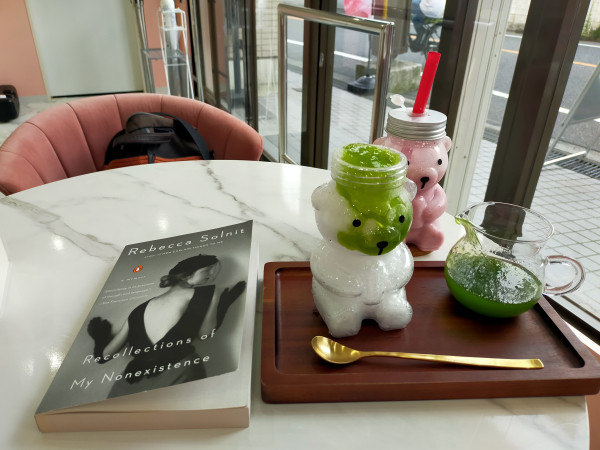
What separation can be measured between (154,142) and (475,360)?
1067 mm

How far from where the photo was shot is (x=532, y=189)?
3.56 feet

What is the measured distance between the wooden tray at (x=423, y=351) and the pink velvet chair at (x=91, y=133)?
2.67ft

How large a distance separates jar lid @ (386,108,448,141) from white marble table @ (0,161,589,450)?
20cm

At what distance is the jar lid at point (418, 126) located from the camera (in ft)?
1.97

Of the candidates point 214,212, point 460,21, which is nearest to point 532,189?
point 460,21

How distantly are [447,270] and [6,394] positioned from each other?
0.51 metres

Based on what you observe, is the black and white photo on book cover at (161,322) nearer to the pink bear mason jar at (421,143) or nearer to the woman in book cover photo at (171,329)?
the woman in book cover photo at (171,329)

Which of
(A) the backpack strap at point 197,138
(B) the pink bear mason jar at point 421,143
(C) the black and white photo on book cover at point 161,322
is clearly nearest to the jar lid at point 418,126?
(B) the pink bear mason jar at point 421,143

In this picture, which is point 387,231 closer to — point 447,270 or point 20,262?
point 447,270

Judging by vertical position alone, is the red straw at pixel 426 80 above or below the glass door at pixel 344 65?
above

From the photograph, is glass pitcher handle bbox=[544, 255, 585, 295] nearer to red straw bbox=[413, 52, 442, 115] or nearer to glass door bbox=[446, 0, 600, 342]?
red straw bbox=[413, 52, 442, 115]

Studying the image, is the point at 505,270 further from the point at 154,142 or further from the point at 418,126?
the point at 154,142

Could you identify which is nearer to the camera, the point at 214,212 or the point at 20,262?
the point at 20,262

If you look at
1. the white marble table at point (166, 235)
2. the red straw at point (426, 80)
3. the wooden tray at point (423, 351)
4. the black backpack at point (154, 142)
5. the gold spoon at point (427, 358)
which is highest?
the red straw at point (426, 80)
